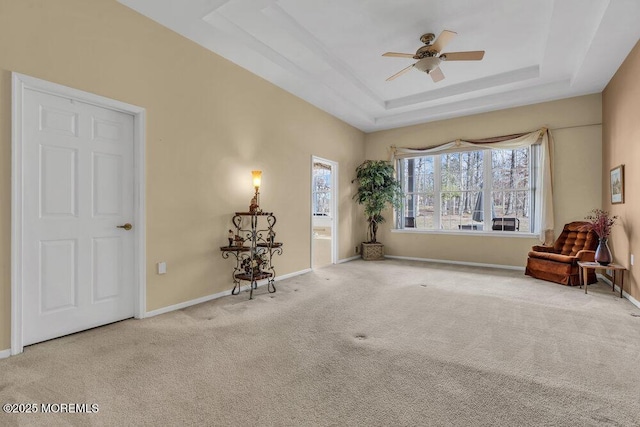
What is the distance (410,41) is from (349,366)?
385 centimetres

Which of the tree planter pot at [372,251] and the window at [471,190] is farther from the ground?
the window at [471,190]

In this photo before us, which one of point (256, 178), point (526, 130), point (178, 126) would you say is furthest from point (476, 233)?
point (178, 126)

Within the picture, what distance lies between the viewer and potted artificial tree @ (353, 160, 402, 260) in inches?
254

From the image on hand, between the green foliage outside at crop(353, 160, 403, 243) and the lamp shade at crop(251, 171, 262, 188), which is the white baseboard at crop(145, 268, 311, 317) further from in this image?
the green foliage outside at crop(353, 160, 403, 243)

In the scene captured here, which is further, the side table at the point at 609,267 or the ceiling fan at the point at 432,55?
the side table at the point at 609,267

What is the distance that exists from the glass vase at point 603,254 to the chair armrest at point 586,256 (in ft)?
0.89

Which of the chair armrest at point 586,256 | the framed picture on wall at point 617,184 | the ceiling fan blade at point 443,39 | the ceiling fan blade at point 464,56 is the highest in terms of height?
the ceiling fan blade at point 443,39

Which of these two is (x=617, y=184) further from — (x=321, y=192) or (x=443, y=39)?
(x=321, y=192)

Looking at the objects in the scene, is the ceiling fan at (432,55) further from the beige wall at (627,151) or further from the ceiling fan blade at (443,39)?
the beige wall at (627,151)

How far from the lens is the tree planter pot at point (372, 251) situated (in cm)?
672

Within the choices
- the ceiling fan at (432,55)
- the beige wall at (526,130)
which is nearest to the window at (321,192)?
the beige wall at (526,130)

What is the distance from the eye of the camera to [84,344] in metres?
2.43

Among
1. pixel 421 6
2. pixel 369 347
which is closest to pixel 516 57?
pixel 421 6

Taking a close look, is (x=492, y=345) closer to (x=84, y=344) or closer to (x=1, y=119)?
(x=84, y=344)
